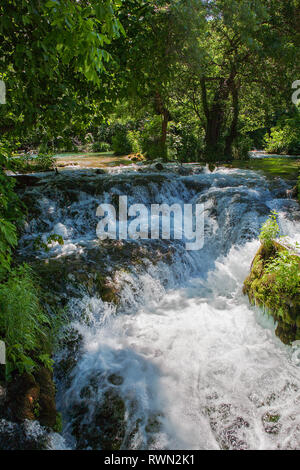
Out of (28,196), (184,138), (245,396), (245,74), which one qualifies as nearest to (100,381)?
(245,396)

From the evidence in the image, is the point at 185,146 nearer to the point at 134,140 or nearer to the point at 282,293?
the point at 134,140

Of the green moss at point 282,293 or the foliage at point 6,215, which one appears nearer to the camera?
the foliage at point 6,215

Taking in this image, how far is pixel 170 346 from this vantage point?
13.9ft

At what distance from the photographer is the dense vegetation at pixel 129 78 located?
8.92 ft

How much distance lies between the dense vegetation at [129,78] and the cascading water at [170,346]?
2.82 feet

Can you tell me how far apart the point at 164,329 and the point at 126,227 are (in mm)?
3579

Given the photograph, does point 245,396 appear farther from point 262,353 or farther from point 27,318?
point 27,318

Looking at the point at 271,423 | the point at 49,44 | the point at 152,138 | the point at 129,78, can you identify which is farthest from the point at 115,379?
the point at 152,138

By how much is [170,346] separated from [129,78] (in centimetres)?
467

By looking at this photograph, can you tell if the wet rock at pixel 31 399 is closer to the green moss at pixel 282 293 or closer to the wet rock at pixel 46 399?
the wet rock at pixel 46 399

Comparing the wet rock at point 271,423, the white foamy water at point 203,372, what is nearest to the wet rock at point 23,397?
the white foamy water at point 203,372

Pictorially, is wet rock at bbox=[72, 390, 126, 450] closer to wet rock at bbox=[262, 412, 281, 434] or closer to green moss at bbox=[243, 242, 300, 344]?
wet rock at bbox=[262, 412, 281, 434]

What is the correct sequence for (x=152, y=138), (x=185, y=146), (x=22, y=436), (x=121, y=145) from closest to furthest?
(x=22, y=436) → (x=185, y=146) → (x=152, y=138) → (x=121, y=145)
